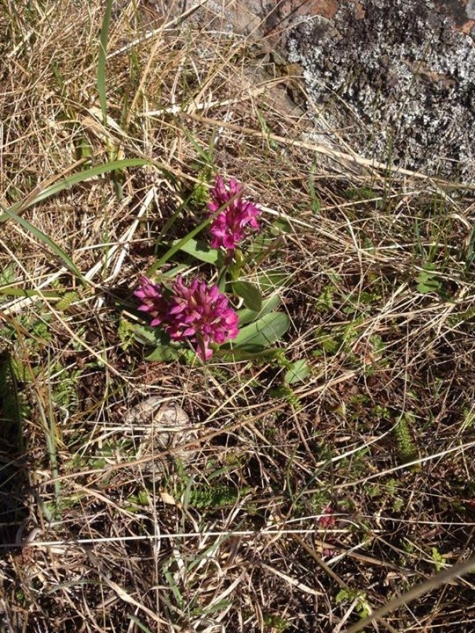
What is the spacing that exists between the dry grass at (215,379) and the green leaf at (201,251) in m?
0.15

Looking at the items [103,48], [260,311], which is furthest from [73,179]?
[260,311]

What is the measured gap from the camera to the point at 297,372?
194 centimetres

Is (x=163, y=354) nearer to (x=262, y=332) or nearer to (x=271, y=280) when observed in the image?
(x=262, y=332)

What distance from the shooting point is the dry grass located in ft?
5.52

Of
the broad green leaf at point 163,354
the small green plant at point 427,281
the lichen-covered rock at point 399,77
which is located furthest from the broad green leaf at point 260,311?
the lichen-covered rock at point 399,77

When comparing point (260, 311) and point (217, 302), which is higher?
point (217, 302)

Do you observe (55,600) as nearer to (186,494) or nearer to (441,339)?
(186,494)

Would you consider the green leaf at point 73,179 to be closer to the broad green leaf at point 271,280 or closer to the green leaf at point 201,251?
the green leaf at point 201,251

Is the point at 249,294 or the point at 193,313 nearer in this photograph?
the point at 193,313

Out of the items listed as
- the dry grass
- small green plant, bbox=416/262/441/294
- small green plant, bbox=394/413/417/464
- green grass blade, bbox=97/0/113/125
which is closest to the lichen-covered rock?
the dry grass

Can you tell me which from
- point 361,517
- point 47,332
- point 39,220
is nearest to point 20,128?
point 39,220

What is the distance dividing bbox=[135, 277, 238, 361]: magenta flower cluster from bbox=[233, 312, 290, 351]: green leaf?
9cm

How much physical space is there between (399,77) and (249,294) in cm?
97

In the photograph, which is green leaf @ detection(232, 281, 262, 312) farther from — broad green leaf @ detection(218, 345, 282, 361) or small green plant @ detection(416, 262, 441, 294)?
small green plant @ detection(416, 262, 441, 294)
